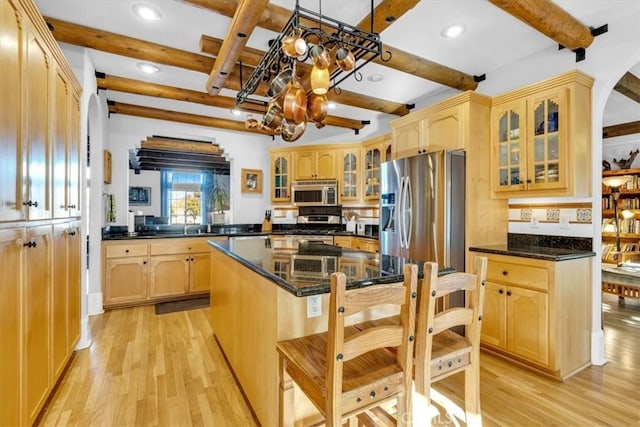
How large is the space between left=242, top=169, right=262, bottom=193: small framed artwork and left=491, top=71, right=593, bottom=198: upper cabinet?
12.1 feet

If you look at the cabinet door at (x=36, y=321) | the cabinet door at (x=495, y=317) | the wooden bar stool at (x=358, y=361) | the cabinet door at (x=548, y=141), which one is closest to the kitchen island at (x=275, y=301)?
the wooden bar stool at (x=358, y=361)

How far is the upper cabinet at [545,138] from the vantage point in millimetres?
2439

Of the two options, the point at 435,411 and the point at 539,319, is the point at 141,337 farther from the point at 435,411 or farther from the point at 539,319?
the point at 539,319

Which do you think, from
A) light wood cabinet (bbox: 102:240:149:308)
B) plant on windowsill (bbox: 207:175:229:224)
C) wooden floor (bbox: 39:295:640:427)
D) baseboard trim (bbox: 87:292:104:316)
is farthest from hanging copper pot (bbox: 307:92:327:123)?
plant on windowsill (bbox: 207:175:229:224)

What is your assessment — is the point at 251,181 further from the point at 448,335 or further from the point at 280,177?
the point at 448,335

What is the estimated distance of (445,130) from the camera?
3078 millimetres

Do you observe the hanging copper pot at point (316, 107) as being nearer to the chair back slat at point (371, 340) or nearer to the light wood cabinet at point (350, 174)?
the chair back slat at point (371, 340)

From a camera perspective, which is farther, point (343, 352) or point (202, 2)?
point (202, 2)

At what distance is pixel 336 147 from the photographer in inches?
198

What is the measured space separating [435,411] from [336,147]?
3918 millimetres

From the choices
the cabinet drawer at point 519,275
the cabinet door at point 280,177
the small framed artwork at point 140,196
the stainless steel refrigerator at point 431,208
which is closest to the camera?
the cabinet drawer at point 519,275

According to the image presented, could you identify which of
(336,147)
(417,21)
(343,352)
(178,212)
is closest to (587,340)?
(343,352)

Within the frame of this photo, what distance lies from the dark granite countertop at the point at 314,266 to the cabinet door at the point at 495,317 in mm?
1220

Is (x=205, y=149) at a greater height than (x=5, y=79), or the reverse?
(x=205, y=149)
